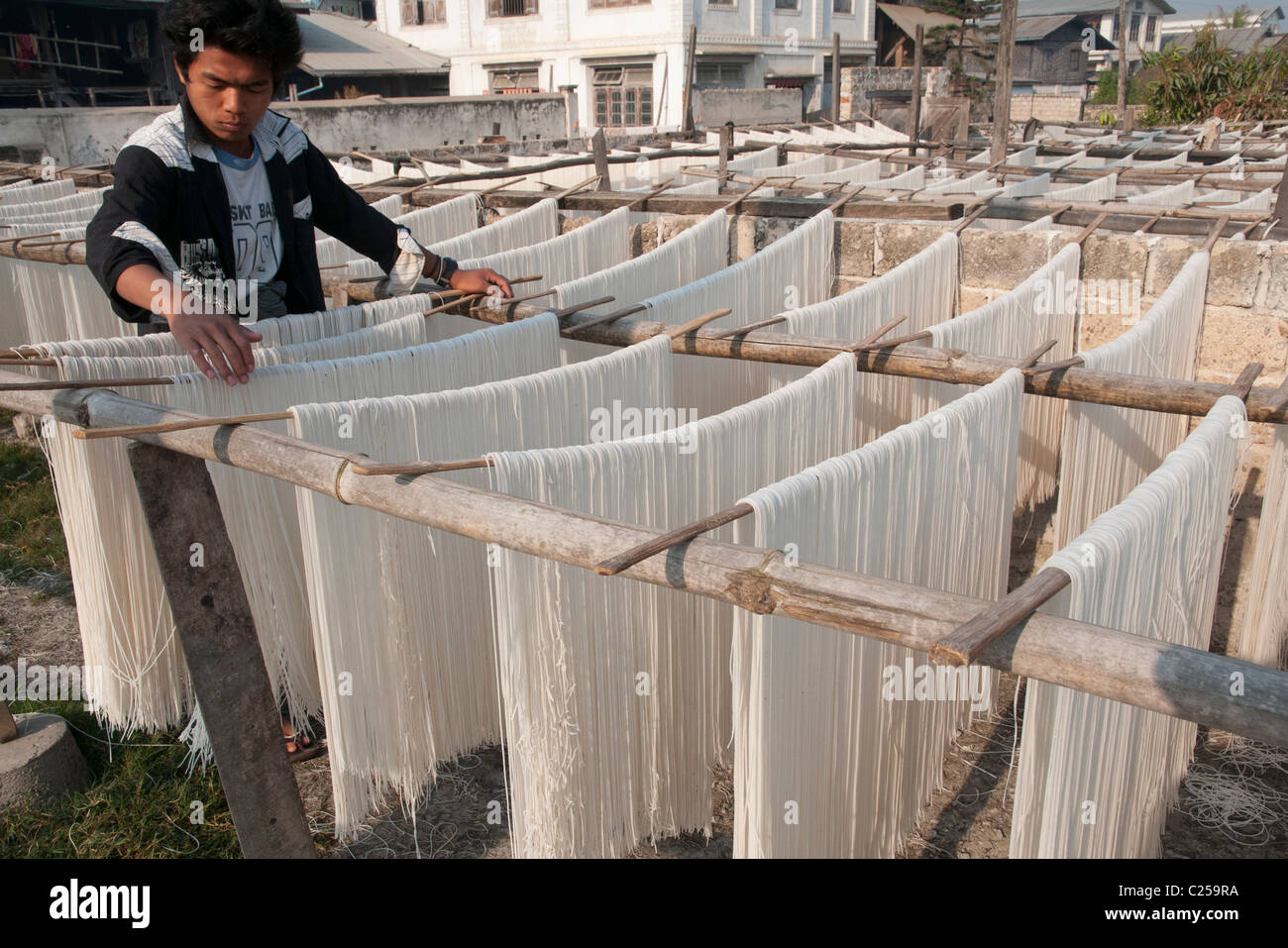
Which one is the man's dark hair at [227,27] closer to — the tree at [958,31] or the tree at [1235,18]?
the tree at [1235,18]

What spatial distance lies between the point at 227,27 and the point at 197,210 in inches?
25.2

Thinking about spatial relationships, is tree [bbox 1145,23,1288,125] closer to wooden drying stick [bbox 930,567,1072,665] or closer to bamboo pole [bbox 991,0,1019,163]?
bamboo pole [bbox 991,0,1019,163]

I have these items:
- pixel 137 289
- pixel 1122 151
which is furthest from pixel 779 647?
pixel 1122 151

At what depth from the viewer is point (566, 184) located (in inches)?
469

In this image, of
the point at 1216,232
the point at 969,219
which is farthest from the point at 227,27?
the point at 1216,232

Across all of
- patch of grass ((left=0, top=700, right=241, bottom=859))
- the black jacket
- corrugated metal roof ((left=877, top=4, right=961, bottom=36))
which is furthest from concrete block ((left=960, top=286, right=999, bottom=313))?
corrugated metal roof ((left=877, top=4, right=961, bottom=36))

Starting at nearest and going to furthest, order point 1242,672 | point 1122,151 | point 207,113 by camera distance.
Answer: point 1242,672 < point 207,113 < point 1122,151

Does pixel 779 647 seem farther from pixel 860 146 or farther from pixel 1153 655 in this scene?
pixel 860 146

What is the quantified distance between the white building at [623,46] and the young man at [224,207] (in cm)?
2609

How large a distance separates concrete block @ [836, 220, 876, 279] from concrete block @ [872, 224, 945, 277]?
0.04 meters

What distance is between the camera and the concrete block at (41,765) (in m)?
3.58

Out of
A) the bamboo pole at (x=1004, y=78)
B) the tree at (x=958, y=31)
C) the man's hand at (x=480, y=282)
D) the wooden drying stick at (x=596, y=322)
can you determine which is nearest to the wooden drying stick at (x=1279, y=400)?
the wooden drying stick at (x=596, y=322)

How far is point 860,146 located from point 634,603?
1272cm

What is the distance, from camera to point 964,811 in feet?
11.7
